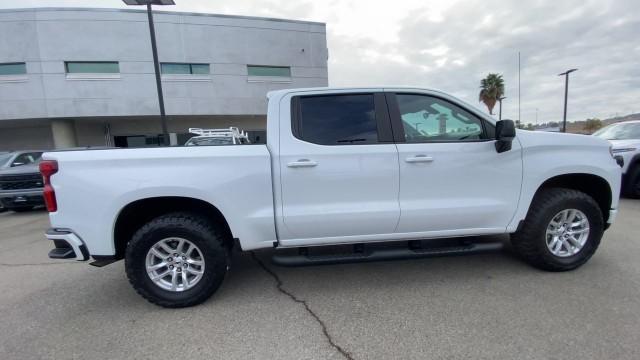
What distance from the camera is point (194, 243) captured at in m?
2.73

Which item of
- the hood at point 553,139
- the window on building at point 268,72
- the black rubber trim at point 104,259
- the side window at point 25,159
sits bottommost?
the black rubber trim at point 104,259

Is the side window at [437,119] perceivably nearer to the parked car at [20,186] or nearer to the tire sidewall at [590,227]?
the tire sidewall at [590,227]

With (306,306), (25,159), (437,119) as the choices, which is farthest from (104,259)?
(25,159)

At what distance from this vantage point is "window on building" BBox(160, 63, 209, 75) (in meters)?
17.6

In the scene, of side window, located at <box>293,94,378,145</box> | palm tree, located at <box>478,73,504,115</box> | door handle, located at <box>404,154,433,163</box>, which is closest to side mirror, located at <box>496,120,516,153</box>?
door handle, located at <box>404,154,433,163</box>

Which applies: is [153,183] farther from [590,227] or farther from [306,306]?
[590,227]

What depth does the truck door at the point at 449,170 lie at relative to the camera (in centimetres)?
287

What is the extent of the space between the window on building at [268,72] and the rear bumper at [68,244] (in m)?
Answer: 17.7

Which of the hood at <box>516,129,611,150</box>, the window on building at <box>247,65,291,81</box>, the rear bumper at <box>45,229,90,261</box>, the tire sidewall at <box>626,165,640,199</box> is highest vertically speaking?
the window on building at <box>247,65,291,81</box>

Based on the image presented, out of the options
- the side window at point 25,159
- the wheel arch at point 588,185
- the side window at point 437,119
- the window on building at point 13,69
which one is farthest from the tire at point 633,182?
the window on building at point 13,69

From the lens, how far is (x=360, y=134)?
2.88 m

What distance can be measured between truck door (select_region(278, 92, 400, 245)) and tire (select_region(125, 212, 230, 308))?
0.63m

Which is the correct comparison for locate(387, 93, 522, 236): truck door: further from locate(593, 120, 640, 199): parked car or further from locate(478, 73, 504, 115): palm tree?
locate(478, 73, 504, 115): palm tree

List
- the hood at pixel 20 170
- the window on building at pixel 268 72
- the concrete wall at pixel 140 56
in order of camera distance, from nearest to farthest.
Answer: the hood at pixel 20 170
the concrete wall at pixel 140 56
the window on building at pixel 268 72
